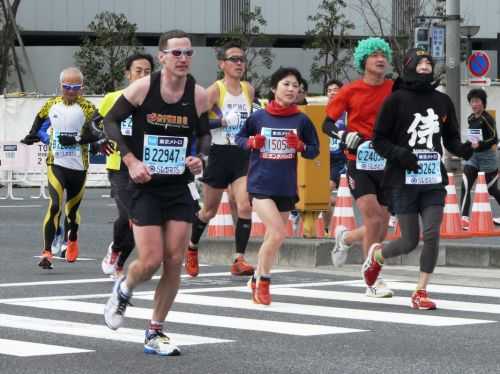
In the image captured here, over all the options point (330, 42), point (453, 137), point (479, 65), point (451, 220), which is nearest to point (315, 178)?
point (451, 220)

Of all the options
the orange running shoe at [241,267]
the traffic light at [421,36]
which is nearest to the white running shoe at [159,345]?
the orange running shoe at [241,267]

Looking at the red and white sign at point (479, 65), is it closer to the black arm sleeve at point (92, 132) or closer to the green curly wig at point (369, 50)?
the black arm sleeve at point (92, 132)

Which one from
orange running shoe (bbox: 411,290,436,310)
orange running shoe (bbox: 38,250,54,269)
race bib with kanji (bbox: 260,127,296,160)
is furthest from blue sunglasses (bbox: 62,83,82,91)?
orange running shoe (bbox: 411,290,436,310)

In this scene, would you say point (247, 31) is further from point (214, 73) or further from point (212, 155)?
point (212, 155)

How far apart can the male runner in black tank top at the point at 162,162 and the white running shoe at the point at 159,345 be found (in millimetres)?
19

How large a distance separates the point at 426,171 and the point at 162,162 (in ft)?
9.79

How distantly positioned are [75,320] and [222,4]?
5512 centimetres

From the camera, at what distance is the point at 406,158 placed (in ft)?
37.8

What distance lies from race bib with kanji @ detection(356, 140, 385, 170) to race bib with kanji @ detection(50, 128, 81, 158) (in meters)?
3.76

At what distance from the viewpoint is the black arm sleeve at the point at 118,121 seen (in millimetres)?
9242

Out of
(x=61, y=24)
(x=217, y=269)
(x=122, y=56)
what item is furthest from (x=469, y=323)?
(x=61, y=24)

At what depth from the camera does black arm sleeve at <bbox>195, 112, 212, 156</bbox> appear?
9523mm

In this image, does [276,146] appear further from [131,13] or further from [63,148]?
[131,13]

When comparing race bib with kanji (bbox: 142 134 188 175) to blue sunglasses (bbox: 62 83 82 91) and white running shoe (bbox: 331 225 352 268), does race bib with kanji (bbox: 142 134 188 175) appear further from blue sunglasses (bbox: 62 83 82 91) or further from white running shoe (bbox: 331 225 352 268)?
blue sunglasses (bbox: 62 83 82 91)
